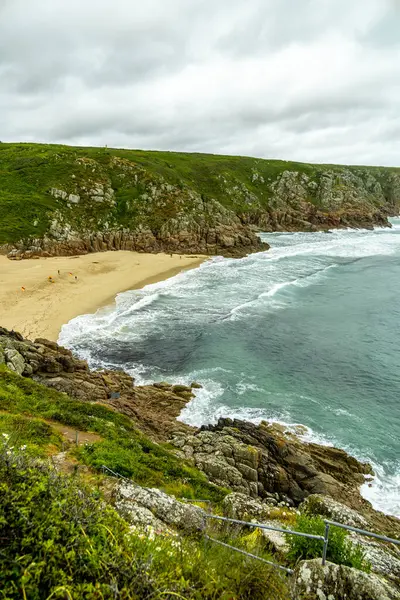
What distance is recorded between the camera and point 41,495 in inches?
171

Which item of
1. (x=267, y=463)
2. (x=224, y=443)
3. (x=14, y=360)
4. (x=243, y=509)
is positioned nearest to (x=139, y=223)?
(x=14, y=360)

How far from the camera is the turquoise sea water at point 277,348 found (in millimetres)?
21656

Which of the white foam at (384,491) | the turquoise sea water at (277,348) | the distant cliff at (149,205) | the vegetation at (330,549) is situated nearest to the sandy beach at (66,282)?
the turquoise sea water at (277,348)

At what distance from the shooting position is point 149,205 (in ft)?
239

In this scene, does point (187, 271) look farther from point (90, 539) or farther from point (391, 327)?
point (90, 539)

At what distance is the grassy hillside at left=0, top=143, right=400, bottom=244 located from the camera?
6369cm

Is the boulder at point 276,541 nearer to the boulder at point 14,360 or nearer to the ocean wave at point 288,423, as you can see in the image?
the ocean wave at point 288,423

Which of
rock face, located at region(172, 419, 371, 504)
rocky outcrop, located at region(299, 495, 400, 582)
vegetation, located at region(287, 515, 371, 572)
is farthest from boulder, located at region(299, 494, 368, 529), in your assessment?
rock face, located at region(172, 419, 371, 504)

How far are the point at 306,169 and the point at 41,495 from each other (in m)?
131

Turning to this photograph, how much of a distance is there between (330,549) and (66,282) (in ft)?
140

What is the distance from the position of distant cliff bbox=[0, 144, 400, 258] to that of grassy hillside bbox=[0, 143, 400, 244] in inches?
7.6

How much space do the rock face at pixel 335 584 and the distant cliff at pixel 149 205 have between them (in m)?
57.3

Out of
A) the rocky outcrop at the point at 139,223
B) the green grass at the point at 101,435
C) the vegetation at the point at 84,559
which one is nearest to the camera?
the vegetation at the point at 84,559

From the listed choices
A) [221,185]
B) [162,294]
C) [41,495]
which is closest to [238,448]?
[41,495]
